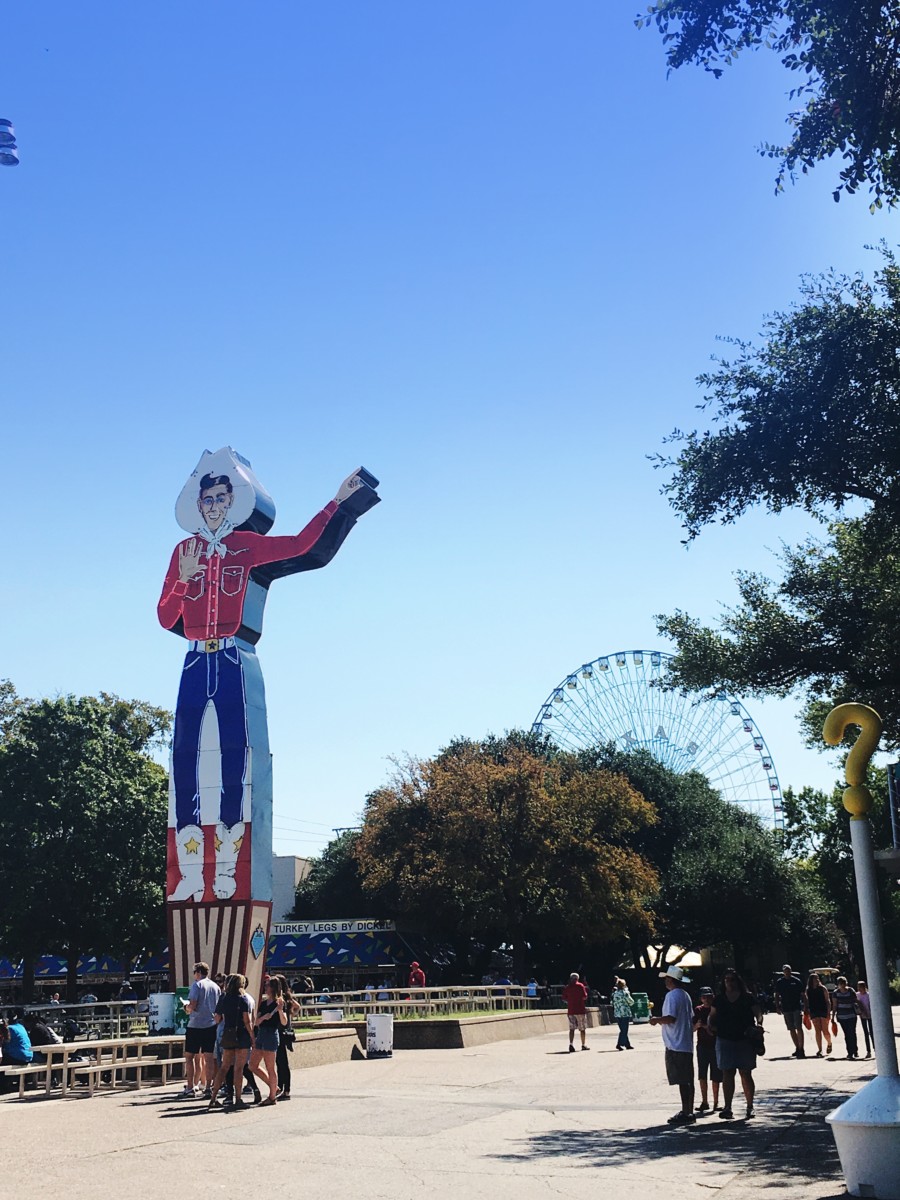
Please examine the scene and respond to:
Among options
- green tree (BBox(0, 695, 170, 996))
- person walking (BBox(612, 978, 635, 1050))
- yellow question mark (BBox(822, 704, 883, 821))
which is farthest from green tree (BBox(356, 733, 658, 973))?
yellow question mark (BBox(822, 704, 883, 821))

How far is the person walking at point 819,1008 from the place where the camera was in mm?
20828

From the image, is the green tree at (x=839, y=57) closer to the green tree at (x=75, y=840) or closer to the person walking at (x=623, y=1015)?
the person walking at (x=623, y=1015)

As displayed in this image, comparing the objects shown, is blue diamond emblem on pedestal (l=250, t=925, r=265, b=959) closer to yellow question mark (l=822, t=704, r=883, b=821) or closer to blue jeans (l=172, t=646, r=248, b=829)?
blue jeans (l=172, t=646, r=248, b=829)

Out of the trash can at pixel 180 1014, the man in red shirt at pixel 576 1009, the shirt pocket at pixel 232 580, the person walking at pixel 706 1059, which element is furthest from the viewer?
the shirt pocket at pixel 232 580

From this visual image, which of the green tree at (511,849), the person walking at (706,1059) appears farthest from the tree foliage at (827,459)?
the green tree at (511,849)

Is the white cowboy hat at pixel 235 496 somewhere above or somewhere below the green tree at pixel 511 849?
above

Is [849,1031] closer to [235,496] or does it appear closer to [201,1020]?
[201,1020]

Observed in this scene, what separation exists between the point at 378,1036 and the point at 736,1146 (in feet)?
42.4

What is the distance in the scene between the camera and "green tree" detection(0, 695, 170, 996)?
37.1 meters

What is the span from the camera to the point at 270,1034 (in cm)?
1430

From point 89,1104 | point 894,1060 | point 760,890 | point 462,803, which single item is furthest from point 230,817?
point 760,890

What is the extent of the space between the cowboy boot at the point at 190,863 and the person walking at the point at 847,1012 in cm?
1267

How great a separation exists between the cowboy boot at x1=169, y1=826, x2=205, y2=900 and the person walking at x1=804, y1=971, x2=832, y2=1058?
12214 mm

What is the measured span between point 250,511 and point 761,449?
12060mm
